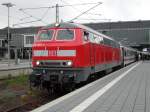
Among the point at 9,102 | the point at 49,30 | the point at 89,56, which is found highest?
the point at 49,30

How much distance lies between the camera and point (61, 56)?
54.2 feet

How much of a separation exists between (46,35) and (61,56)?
1615 mm

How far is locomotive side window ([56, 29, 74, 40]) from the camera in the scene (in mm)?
17109

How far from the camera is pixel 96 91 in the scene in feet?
43.9

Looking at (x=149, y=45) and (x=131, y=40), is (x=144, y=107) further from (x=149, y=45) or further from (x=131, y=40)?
(x=131, y=40)

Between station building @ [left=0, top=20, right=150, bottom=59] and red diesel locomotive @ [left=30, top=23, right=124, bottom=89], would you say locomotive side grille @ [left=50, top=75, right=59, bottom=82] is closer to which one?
red diesel locomotive @ [left=30, top=23, right=124, bottom=89]

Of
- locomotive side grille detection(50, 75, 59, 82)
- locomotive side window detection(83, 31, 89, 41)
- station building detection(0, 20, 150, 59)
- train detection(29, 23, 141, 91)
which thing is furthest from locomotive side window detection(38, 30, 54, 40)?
station building detection(0, 20, 150, 59)

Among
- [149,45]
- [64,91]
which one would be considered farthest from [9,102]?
[149,45]

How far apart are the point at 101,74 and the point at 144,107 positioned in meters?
14.3

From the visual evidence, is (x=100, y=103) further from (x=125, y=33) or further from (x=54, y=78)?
(x=125, y=33)

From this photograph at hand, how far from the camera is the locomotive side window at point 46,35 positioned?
17453 mm

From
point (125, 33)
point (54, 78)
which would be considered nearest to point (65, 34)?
point (54, 78)

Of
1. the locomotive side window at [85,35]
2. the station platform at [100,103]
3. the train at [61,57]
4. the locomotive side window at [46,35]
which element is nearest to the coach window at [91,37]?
the train at [61,57]

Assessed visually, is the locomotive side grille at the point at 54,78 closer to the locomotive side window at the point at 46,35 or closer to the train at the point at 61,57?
the train at the point at 61,57
